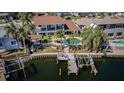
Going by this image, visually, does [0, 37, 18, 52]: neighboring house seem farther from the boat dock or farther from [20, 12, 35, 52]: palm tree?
the boat dock

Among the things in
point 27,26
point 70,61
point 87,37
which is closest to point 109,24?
point 87,37

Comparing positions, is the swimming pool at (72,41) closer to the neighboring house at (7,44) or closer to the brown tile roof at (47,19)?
the brown tile roof at (47,19)

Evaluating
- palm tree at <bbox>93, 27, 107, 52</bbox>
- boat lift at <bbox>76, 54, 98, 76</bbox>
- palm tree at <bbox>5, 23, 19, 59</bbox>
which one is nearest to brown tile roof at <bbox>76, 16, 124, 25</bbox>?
palm tree at <bbox>93, 27, 107, 52</bbox>

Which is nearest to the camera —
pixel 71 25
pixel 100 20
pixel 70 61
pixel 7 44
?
pixel 100 20

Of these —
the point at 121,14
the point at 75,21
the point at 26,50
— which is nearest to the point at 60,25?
the point at 75,21

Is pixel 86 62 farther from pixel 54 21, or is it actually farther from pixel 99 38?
pixel 54 21
